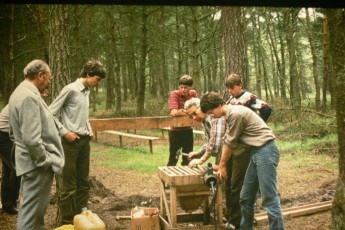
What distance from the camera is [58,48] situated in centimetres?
486

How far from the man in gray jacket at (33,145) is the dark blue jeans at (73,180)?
2.93 ft

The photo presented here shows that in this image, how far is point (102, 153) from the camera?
425 inches

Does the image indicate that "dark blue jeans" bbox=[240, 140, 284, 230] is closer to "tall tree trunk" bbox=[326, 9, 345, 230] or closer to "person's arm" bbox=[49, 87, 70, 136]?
"tall tree trunk" bbox=[326, 9, 345, 230]

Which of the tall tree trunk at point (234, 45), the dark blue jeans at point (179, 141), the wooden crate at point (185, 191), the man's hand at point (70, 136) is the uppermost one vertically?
the tall tree trunk at point (234, 45)

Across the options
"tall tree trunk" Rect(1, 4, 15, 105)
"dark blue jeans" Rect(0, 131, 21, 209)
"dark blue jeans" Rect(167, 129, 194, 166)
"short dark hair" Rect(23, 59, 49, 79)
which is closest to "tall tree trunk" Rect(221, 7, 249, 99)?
"dark blue jeans" Rect(167, 129, 194, 166)

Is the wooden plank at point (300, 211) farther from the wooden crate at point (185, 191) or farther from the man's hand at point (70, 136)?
the man's hand at point (70, 136)

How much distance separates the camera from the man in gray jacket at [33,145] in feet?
10.3

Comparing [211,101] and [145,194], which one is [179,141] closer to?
[145,194]

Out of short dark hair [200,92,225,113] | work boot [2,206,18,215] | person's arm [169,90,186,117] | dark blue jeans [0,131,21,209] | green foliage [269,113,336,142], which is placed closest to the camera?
short dark hair [200,92,225,113]

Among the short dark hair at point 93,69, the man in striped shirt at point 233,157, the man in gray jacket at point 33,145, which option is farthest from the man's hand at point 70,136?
the man in striped shirt at point 233,157

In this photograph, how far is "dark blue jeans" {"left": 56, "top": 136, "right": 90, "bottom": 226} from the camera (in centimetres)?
423

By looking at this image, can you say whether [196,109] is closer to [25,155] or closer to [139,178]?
[25,155]

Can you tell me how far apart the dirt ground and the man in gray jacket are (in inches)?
61.3

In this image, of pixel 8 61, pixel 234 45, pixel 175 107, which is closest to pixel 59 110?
pixel 175 107
